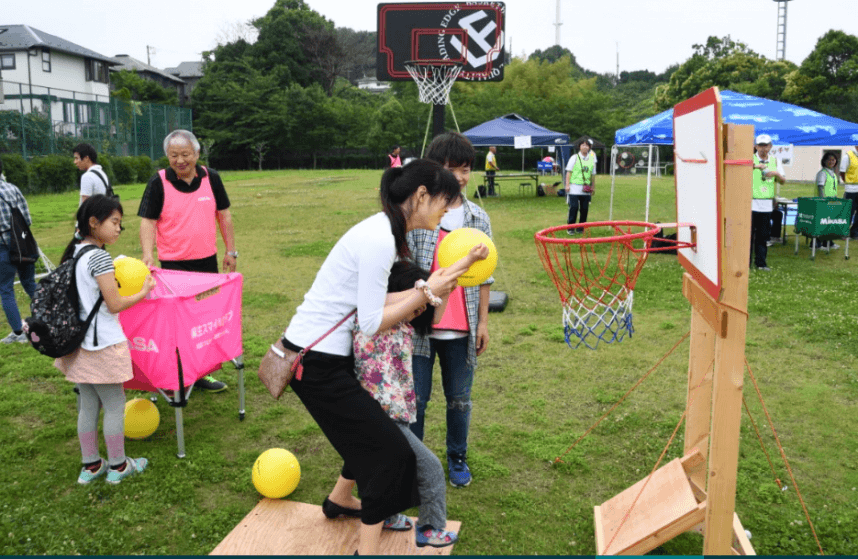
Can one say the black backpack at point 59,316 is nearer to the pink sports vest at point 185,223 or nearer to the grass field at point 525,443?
the grass field at point 525,443

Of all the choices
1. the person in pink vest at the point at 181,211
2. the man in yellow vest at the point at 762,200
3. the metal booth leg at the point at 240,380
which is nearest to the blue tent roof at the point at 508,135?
the man in yellow vest at the point at 762,200

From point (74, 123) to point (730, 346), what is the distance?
33.2m

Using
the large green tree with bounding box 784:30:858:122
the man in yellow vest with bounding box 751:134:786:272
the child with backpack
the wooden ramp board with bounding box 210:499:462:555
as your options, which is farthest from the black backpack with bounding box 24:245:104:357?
the large green tree with bounding box 784:30:858:122

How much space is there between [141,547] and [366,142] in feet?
158

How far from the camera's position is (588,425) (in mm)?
4945

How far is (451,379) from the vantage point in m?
3.76

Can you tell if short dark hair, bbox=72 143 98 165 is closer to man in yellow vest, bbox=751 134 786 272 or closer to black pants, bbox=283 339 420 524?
black pants, bbox=283 339 420 524

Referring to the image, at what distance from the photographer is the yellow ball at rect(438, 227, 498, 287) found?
9.08ft

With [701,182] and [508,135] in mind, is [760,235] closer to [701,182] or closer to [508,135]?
[701,182]

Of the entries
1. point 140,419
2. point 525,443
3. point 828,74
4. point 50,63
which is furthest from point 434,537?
point 50,63

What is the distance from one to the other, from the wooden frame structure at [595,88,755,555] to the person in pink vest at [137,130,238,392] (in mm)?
3470

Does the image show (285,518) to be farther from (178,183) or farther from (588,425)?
(178,183)

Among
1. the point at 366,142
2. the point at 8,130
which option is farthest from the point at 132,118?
the point at 366,142

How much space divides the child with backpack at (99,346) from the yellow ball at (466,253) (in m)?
2.12
